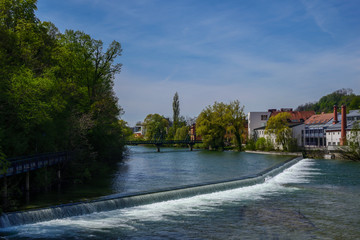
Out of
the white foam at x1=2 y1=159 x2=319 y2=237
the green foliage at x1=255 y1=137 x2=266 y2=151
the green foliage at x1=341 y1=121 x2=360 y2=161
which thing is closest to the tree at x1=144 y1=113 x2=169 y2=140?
the green foliage at x1=255 y1=137 x2=266 y2=151

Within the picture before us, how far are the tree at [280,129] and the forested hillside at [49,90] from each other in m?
41.8

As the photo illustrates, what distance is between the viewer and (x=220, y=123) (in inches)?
3684

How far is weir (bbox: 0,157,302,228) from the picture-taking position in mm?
16828

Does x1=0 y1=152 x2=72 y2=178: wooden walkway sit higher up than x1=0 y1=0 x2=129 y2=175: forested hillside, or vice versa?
x1=0 y1=0 x2=129 y2=175: forested hillside

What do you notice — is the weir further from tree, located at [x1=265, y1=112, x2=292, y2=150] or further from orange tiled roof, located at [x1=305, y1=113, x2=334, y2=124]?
orange tiled roof, located at [x1=305, y1=113, x2=334, y2=124]

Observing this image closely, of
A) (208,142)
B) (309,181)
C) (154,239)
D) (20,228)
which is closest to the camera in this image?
(154,239)

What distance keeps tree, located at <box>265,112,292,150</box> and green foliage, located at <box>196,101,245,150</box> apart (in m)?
12.5


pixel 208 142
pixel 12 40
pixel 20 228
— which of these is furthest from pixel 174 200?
pixel 208 142

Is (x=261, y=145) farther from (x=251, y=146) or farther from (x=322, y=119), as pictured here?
(x=322, y=119)

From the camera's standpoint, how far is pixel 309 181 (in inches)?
1292

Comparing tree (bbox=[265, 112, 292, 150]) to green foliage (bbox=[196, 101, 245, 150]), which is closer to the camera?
tree (bbox=[265, 112, 292, 150])

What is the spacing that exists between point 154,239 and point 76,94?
66.5 ft

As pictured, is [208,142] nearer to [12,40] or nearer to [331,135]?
[331,135]

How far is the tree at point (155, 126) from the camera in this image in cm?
14075
